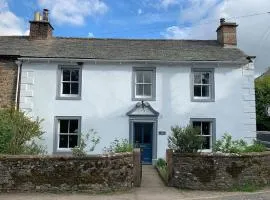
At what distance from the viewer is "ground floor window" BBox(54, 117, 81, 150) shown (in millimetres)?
19438

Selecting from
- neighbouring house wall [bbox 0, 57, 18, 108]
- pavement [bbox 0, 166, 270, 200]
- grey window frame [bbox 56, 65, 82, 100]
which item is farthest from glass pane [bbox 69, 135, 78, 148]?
pavement [bbox 0, 166, 270, 200]

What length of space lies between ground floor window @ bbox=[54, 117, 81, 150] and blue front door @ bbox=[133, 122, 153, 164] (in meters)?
3.12

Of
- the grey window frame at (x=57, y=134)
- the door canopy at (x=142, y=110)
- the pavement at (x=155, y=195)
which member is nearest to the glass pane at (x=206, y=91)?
the door canopy at (x=142, y=110)

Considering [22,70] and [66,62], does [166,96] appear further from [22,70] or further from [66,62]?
[22,70]

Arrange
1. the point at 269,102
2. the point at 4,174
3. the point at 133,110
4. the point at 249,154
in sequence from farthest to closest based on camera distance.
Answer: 1. the point at 269,102
2. the point at 133,110
3. the point at 249,154
4. the point at 4,174

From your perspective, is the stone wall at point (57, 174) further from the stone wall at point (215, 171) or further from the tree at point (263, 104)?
the tree at point (263, 104)

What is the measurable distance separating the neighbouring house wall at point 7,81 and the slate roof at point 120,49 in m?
0.57

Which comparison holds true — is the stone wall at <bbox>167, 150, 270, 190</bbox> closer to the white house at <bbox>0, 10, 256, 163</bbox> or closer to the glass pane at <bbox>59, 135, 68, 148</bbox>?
the white house at <bbox>0, 10, 256, 163</bbox>

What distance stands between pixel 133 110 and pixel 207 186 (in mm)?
7451

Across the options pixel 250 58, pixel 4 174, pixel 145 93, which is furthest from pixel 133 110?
pixel 4 174

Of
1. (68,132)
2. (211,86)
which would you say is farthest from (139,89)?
(68,132)

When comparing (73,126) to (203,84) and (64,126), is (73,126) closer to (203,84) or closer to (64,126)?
(64,126)

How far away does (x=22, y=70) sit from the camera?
19.6 metres

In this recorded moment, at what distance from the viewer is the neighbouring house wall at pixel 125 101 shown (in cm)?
1941
